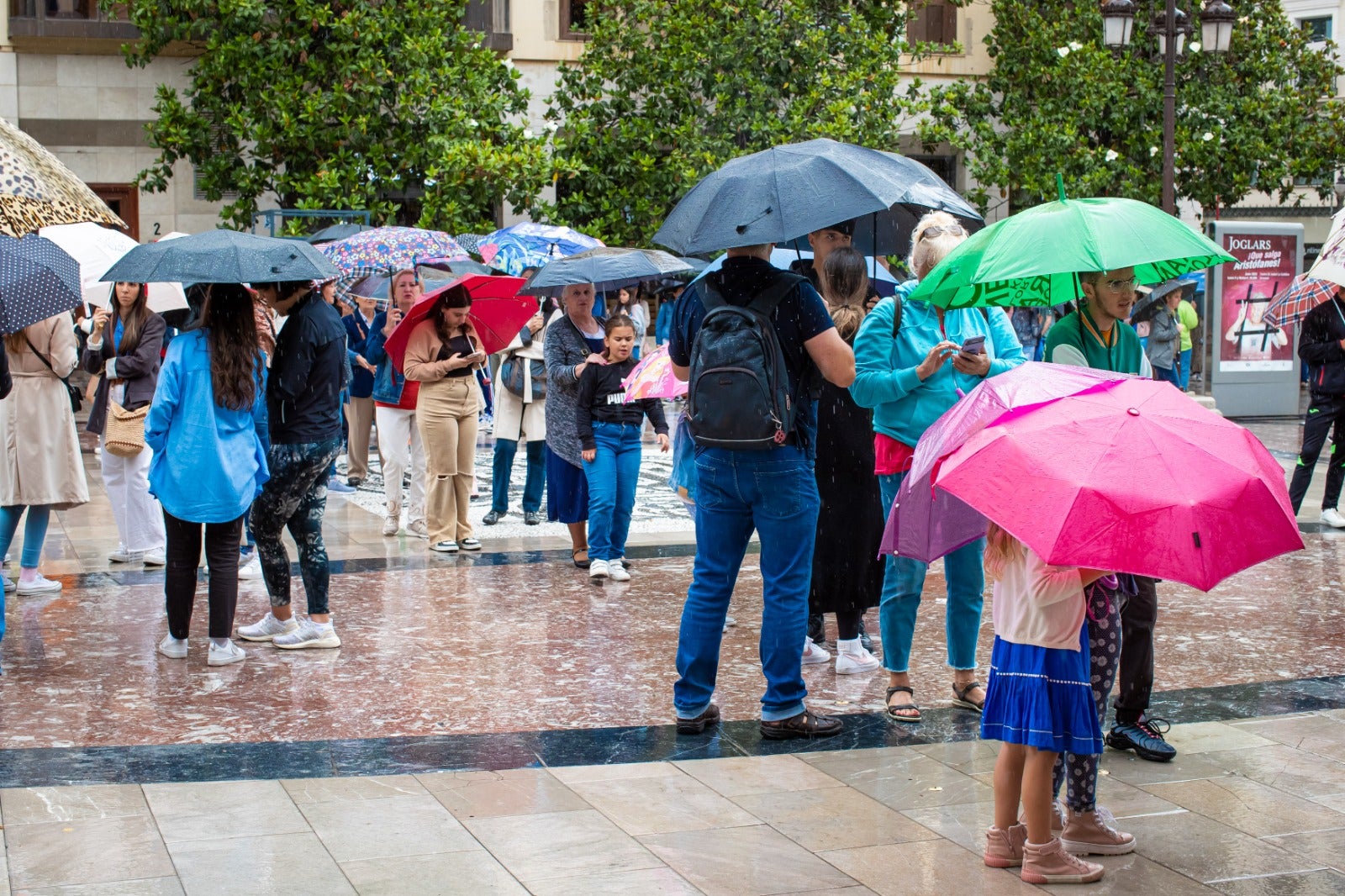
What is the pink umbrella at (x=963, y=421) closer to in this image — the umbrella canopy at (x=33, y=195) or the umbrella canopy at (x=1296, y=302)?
the umbrella canopy at (x=33, y=195)

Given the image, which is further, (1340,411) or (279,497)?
(1340,411)

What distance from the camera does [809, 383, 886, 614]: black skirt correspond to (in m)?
6.38

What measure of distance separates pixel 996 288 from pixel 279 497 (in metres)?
3.44

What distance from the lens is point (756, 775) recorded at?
16.5 feet

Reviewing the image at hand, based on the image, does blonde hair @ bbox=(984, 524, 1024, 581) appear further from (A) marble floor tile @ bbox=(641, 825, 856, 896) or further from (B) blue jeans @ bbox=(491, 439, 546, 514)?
(B) blue jeans @ bbox=(491, 439, 546, 514)

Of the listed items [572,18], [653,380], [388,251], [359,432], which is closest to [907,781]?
[653,380]

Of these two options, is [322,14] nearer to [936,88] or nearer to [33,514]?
[936,88]

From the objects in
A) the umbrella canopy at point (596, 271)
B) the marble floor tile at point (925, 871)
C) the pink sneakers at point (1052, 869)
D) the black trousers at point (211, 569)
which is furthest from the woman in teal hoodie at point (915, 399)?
the umbrella canopy at point (596, 271)

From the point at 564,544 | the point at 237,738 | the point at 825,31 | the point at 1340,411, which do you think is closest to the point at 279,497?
the point at 237,738

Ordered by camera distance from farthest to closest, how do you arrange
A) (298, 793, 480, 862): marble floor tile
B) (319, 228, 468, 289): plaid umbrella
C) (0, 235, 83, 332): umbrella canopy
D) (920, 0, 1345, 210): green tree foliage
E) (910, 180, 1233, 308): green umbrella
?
1. (920, 0, 1345, 210): green tree foliage
2. (319, 228, 468, 289): plaid umbrella
3. (0, 235, 83, 332): umbrella canopy
4. (910, 180, 1233, 308): green umbrella
5. (298, 793, 480, 862): marble floor tile

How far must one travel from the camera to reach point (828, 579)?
640 centimetres

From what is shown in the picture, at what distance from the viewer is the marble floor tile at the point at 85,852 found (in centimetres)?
407

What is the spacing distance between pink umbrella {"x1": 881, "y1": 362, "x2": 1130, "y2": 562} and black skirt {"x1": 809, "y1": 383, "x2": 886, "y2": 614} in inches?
64.8

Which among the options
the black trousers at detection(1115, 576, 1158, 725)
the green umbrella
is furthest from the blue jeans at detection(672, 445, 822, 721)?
the black trousers at detection(1115, 576, 1158, 725)
